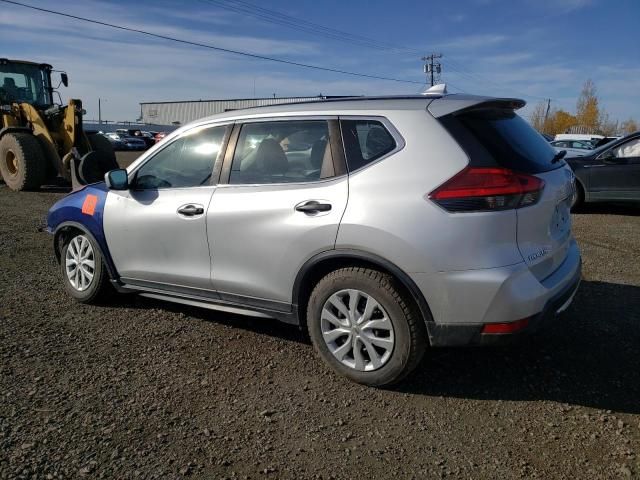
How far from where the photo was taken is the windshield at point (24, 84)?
1341cm

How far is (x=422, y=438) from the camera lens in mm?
2742

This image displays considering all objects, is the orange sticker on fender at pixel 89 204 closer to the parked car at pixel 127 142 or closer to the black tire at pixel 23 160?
the black tire at pixel 23 160

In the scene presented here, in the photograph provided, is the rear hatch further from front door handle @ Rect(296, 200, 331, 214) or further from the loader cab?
the loader cab

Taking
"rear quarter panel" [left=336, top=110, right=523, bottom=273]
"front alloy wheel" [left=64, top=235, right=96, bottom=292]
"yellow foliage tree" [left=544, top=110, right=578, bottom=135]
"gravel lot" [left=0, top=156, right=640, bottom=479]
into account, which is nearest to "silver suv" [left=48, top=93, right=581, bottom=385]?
"rear quarter panel" [left=336, top=110, right=523, bottom=273]

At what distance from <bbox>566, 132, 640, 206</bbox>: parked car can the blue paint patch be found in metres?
8.51

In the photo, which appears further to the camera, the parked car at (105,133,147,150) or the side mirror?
the parked car at (105,133,147,150)

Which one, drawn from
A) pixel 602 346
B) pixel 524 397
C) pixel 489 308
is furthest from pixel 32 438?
pixel 602 346

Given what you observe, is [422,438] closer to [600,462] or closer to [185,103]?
[600,462]

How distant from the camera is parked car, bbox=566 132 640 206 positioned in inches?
364

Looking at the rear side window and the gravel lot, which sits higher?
the rear side window

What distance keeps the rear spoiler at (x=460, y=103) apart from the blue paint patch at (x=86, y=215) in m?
2.73

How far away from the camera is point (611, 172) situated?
9.44 m

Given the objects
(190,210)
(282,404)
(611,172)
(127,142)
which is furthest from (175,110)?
(282,404)

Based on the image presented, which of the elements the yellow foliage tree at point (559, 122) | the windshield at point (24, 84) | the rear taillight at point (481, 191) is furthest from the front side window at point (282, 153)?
the yellow foliage tree at point (559, 122)
